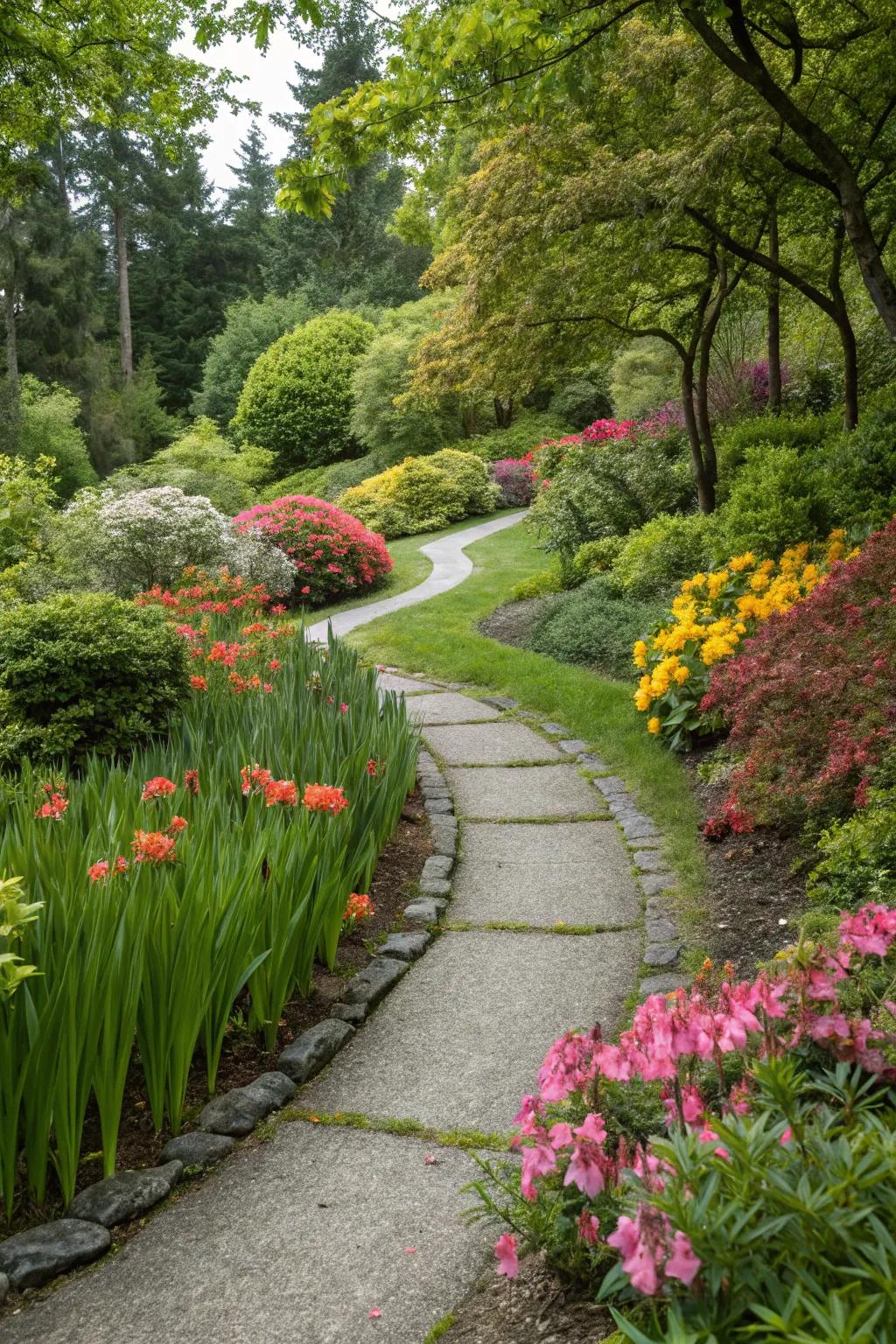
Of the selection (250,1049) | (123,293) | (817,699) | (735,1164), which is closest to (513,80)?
(817,699)

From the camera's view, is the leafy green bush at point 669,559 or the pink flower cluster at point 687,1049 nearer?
the pink flower cluster at point 687,1049

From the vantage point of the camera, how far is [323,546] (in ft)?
39.7

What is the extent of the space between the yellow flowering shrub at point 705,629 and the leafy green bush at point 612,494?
3932 mm

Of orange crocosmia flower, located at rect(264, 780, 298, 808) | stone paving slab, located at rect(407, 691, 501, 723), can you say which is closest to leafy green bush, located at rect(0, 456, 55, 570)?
stone paving slab, located at rect(407, 691, 501, 723)

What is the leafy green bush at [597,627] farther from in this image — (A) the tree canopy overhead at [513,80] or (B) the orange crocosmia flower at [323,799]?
(B) the orange crocosmia flower at [323,799]

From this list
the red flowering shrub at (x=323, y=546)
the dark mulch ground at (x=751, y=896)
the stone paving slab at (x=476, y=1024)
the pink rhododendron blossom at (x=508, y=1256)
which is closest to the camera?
the pink rhododendron blossom at (x=508, y=1256)

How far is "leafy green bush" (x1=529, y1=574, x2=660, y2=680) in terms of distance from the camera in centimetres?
758

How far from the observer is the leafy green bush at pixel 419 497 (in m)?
17.4

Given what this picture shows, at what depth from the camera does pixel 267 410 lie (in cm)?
2512

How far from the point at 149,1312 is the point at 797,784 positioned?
9.65 ft

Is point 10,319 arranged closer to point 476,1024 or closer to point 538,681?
point 538,681

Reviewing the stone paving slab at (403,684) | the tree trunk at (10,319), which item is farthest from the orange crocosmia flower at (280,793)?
the tree trunk at (10,319)

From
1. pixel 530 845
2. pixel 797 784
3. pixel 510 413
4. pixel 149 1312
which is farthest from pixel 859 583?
pixel 510 413

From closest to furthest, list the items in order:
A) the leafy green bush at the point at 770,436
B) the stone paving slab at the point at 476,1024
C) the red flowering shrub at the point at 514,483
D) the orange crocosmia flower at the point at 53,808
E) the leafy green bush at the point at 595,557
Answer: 1. the stone paving slab at the point at 476,1024
2. the orange crocosmia flower at the point at 53,808
3. the leafy green bush at the point at 770,436
4. the leafy green bush at the point at 595,557
5. the red flowering shrub at the point at 514,483
